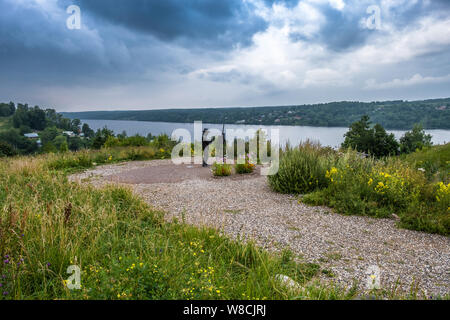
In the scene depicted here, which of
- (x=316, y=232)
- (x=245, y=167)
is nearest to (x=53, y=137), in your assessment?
(x=245, y=167)

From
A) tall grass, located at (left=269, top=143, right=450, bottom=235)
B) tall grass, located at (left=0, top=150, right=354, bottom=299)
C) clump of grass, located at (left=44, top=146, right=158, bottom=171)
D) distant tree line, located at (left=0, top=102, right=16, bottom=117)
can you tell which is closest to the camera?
tall grass, located at (left=0, top=150, right=354, bottom=299)

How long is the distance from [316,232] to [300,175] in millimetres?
2257

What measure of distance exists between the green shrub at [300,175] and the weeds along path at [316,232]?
0.32 metres

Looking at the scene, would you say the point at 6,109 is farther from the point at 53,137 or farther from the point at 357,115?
the point at 357,115

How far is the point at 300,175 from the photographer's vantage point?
6129 mm

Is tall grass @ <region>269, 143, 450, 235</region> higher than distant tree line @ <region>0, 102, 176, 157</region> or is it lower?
lower

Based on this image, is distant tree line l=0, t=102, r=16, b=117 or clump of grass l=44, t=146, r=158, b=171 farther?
distant tree line l=0, t=102, r=16, b=117

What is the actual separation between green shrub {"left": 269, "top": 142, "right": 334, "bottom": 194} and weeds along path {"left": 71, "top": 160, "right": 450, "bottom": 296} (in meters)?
0.32

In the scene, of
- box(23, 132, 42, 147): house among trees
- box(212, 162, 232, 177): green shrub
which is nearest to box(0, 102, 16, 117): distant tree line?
box(23, 132, 42, 147): house among trees

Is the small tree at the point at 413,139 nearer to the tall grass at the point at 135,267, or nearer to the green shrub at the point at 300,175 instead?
the green shrub at the point at 300,175

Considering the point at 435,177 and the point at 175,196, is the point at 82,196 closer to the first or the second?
the point at 175,196

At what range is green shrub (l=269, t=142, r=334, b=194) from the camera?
6.11 metres

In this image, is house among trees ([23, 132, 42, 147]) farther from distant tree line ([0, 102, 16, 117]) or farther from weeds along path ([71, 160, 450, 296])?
weeds along path ([71, 160, 450, 296])
